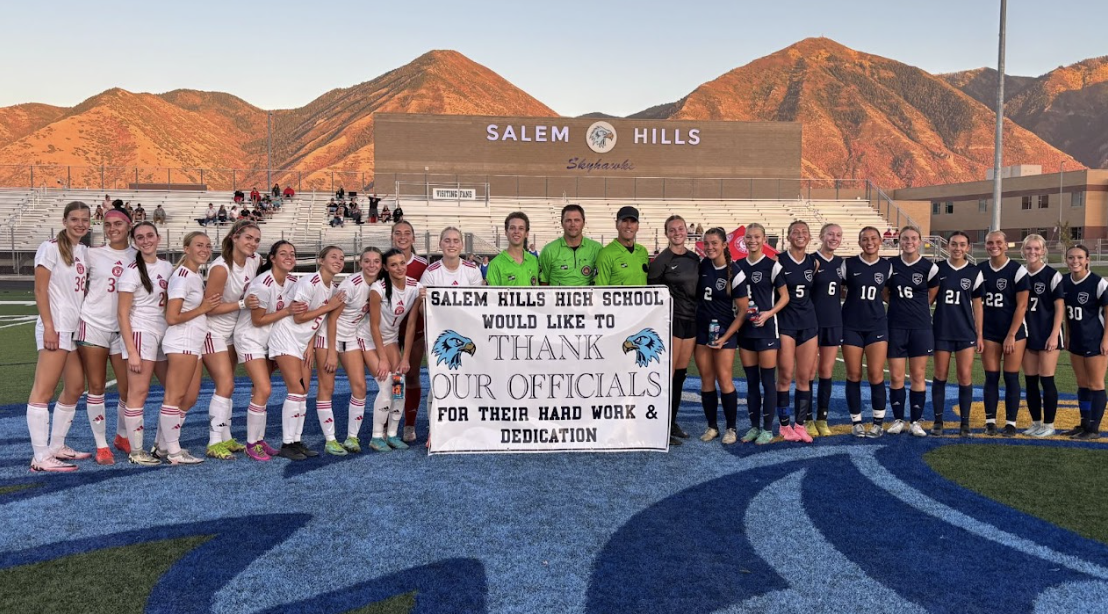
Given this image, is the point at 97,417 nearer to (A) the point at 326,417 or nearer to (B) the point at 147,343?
(B) the point at 147,343

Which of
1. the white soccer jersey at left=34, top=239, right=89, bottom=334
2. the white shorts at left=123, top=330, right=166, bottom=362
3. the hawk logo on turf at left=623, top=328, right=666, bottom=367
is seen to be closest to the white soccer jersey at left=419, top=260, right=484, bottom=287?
the hawk logo on turf at left=623, top=328, right=666, bottom=367

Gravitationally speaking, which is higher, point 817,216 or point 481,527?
point 817,216

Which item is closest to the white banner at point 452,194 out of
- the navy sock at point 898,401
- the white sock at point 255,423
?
the white sock at point 255,423

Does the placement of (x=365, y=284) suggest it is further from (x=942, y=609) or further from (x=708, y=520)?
(x=942, y=609)

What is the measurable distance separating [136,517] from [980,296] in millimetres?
7149

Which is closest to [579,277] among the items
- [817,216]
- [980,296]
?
[980,296]

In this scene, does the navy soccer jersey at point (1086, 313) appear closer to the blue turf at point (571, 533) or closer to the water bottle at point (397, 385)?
the blue turf at point (571, 533)

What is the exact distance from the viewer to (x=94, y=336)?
18.5 feet

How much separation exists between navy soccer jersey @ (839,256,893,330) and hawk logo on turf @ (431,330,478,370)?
3.43 m

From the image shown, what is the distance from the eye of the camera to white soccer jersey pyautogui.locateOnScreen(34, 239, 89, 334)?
5.52 metres

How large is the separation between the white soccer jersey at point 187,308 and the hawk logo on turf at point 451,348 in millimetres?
1794

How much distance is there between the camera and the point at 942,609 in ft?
11.5

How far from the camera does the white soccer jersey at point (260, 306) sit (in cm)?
580

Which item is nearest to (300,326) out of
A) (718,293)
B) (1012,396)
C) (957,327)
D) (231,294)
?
(231,294)
